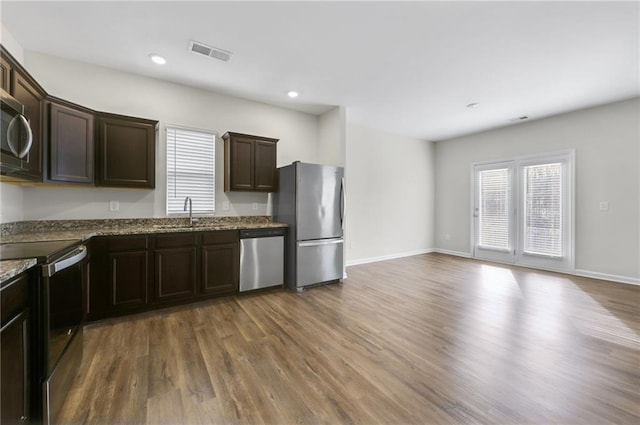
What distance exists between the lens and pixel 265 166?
13.2 ft

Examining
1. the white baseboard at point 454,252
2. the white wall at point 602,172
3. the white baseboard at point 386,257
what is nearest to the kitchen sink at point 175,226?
the white baseboard at point 386,257

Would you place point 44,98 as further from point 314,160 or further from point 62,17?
point 314,160

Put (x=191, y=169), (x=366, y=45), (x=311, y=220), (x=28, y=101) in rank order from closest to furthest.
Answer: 1. (x=28, y=101)
2. (x=366, y=45)
3. (x=191, y=169)
4. (x=311, y=220)

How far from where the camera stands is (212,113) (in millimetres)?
3848

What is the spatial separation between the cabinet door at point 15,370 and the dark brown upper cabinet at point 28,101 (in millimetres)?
1275

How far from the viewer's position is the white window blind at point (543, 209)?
4.78 metres

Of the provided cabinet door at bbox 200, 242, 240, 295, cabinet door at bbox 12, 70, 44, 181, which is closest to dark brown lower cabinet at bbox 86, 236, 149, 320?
cabinet door at bbox 200, 242, 240, 295

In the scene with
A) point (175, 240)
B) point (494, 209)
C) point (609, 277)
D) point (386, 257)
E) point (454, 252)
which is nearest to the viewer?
point (175, 240)

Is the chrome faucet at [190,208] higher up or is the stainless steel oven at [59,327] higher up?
the chrome faucet at [190,208]

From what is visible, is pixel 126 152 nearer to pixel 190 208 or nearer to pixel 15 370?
pixel 190 208

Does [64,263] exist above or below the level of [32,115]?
below

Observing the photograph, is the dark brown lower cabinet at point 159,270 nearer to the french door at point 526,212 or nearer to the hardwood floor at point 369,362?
the hardwood floor at point 369,362

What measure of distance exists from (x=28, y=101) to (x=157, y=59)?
127 centimetres

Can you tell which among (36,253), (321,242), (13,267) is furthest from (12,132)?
(321,242)
